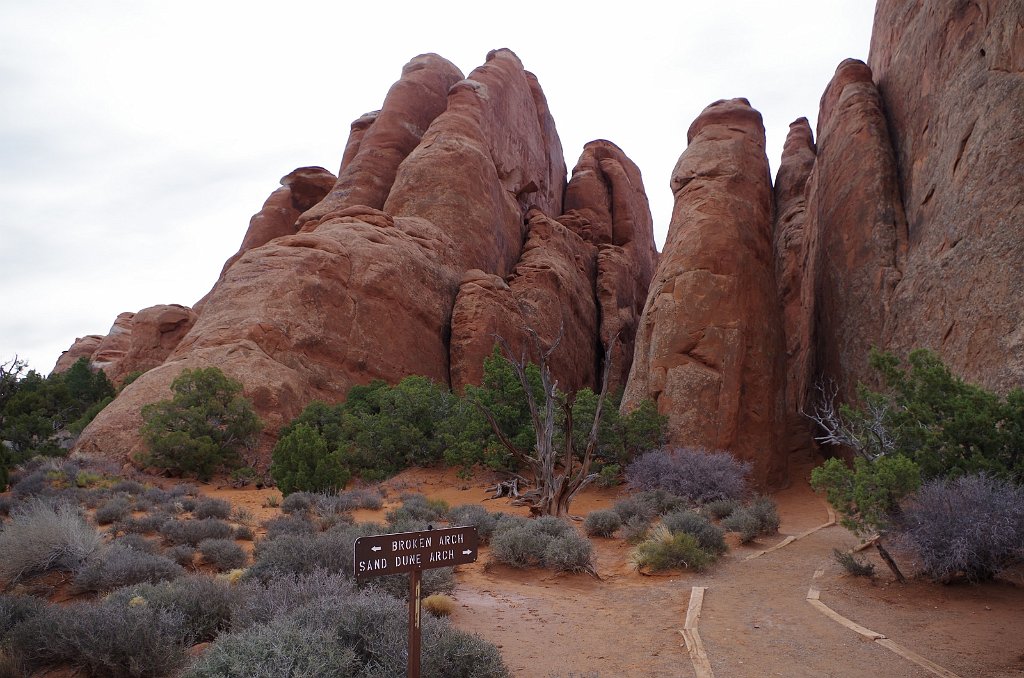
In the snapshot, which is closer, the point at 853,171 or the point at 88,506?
the point at 88,506

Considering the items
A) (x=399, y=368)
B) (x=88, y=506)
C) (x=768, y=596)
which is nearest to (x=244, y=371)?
(x=399, y=368)

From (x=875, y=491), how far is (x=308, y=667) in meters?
6.91

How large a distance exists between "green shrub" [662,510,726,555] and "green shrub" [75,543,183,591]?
7.34 meters

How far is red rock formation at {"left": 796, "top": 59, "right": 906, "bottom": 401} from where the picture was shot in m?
19.2

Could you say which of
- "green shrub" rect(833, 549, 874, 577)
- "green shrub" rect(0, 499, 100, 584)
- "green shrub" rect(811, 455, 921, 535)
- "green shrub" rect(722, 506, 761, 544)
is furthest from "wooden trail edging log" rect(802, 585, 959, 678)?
"green shrub" rect(0, 499, 100, 584)

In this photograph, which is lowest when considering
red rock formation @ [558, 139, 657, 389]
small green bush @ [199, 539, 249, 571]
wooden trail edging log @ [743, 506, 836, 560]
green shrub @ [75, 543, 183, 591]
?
wooden trail edging log @ [743, 506, 836, 560]

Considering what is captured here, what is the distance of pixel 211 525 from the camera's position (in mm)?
9773

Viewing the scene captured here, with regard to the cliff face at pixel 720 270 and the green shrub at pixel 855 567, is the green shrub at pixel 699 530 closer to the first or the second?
the green shrub at pixel 855 567

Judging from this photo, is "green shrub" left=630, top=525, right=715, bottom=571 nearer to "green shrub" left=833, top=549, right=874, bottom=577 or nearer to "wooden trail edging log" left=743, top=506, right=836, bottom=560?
"wooden trail edging log" left=743, top=506, right=836, bottom=560

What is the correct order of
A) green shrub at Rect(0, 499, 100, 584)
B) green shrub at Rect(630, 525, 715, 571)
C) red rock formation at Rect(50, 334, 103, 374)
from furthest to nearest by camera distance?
red rock formation at Rect(50, 334, 103, 374) → green shrub at Rect(630, 525, 715, 571) → green shrub at Rect(0, 499, 100, 584)

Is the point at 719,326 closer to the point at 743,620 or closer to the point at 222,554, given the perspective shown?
the point at 743,620

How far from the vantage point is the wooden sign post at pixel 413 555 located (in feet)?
12.9

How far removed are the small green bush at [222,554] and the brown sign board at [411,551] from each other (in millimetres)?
4993

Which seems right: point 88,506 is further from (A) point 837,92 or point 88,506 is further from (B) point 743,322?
(A) point 837,92
